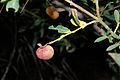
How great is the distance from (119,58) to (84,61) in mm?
3752

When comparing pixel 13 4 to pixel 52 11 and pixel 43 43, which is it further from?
pixel 43 43

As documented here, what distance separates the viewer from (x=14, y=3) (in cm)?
59

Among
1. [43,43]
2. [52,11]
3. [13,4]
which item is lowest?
[43,43]

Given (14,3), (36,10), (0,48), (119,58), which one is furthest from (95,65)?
(14,3)

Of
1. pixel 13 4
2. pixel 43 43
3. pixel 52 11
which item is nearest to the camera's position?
pixel 13 4

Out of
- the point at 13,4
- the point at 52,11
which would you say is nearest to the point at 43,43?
the point at 52,11

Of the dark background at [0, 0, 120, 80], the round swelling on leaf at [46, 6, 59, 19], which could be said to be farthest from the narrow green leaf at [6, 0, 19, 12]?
the round swelling on leaf at [46, 6, 59, 19]

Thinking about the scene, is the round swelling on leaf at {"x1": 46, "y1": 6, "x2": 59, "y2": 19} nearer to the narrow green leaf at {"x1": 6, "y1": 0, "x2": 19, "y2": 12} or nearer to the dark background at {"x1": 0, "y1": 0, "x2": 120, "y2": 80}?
the dark background at {"x1": 0, "y1": 0, "x2": 120, "y2": 80}

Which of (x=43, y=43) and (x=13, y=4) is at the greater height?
(x=13, y=4)

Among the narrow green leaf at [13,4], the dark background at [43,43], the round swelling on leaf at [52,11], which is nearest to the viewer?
the narrow green leaf at [13,4]

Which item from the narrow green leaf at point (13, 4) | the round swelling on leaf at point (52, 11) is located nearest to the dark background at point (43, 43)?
the round swelling on leaf at point (52, 11)

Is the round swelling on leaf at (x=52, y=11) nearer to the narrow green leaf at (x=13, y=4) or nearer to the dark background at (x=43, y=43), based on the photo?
the dark background at (x=43, y=43)

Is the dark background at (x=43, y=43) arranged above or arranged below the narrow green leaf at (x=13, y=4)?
below

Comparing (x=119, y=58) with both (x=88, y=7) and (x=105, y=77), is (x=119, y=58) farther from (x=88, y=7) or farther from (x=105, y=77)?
(x=105, y=77)
